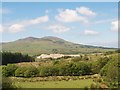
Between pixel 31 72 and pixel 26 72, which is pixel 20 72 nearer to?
pixel 26 72

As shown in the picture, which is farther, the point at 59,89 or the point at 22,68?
the point at 22,68

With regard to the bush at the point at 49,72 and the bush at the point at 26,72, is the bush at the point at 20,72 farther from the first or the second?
the bush at the point at 49,72

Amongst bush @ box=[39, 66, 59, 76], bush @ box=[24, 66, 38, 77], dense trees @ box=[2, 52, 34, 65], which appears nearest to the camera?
bush @ box=[39, 66, 59, 76]

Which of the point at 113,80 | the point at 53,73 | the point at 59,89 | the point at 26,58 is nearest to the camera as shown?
the point at 59,89

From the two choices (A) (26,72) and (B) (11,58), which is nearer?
(A) (26,72)

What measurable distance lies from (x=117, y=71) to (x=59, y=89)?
491 inches

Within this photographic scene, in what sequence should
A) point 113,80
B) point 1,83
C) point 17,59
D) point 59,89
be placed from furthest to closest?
point 17,59 → point 113,80 → point 59,89 → point 1,83

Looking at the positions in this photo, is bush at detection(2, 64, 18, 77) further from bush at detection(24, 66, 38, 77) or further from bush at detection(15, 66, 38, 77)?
bush at detection(24, 66, 38, 77)

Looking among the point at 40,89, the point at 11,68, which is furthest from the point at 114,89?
the point at 11,68

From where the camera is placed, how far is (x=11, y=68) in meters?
81.8

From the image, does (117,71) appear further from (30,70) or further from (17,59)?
(17,59)

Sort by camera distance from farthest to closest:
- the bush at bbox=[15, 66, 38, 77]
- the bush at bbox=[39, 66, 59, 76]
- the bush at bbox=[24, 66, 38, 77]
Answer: the bush at bbox=[15, 66, 38, 77]
the bush at bbox=[24, 66, 38, 77]
the bush at bbox=[39, 66, 59, 76]

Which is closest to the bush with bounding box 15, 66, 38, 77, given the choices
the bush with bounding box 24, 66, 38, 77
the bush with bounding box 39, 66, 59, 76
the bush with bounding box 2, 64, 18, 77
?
the bush with bounding box 24, 66, 38, 77

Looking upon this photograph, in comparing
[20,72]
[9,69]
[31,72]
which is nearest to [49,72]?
[31,72]
